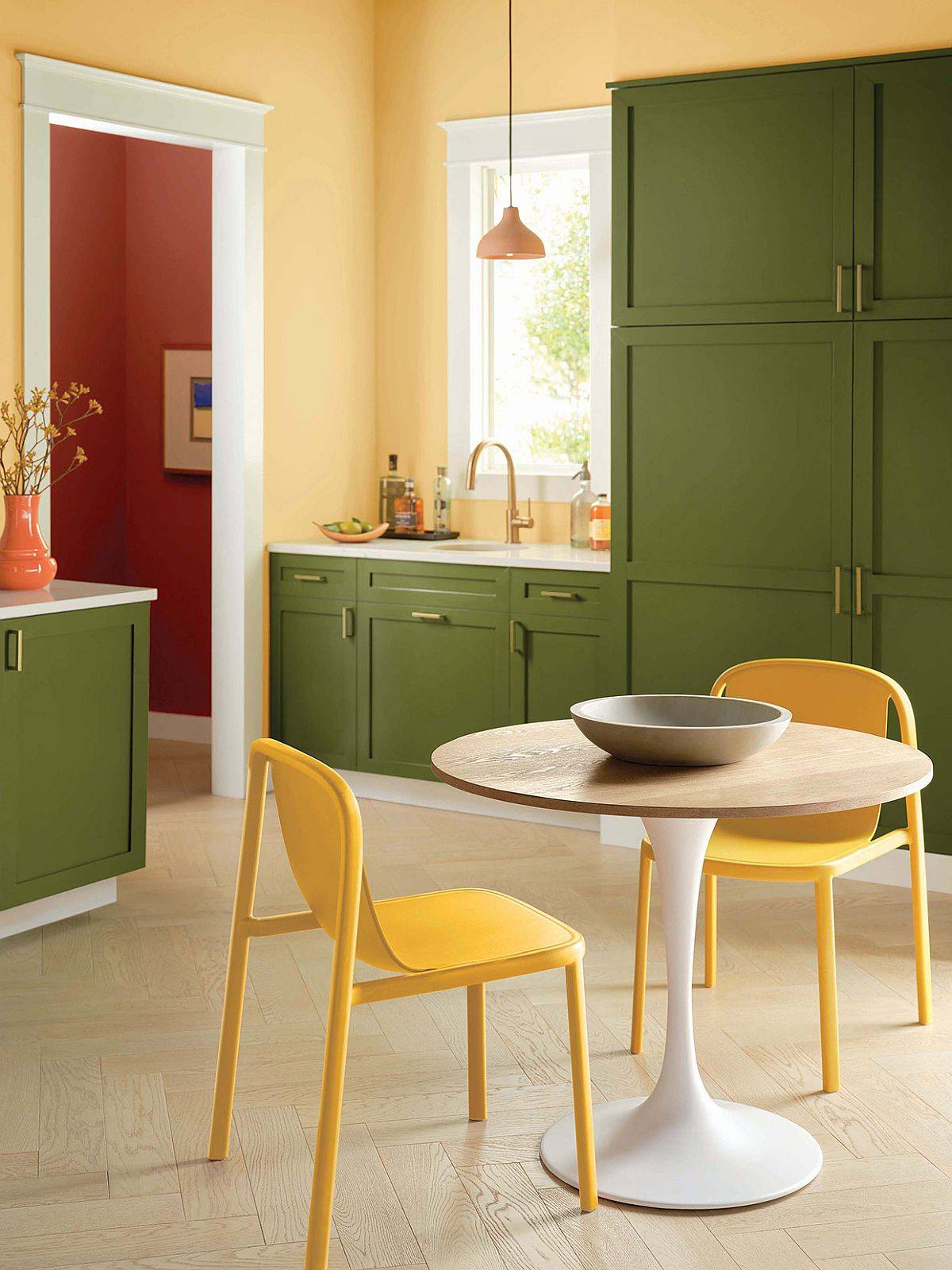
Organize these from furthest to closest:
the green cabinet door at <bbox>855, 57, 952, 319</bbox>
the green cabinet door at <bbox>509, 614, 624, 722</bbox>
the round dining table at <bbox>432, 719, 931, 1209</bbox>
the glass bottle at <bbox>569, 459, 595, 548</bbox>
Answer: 1. the glass bottle at <bbox>569, 459, 595, 548</bbox>
2. the green cabinet door at <bbox>509, 614, 624, 722</bbox>
3. the green cabinet door at <bbox>855, 57, 952, 319</bbox>
4. the round dining table at <bbox>432, 719, 931, 1209</bbox>

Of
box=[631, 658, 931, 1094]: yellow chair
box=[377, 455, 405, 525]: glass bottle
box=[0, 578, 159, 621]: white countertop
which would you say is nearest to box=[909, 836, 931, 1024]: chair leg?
box=[631, 658, 931, 1094]: yellow chair

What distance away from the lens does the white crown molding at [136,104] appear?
14.6ft

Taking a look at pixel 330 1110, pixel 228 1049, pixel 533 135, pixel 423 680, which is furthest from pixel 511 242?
pixel 330 1110

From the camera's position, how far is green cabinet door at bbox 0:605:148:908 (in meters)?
3.70

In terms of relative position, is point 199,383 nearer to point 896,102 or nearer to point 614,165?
point 614,165

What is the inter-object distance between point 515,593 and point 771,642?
93 centimetres

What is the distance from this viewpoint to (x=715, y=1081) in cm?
298

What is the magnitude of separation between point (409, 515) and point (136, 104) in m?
1.74

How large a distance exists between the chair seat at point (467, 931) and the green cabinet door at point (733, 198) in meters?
2.29

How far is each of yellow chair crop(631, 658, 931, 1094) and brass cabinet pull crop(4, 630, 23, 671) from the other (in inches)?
61.9

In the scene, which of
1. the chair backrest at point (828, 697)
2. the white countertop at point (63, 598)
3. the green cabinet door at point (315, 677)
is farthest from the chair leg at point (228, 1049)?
the green cabinet door at point (315, 677)

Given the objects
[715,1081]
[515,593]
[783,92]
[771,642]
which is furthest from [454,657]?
[715,1081]

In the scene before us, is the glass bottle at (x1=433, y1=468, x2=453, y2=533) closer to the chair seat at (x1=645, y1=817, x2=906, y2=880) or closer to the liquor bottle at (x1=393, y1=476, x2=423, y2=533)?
the liquor bottle at (x1=393, y1=476, x2=423, y2=533)

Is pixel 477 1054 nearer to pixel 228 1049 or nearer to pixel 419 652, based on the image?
pixel 228 1049
